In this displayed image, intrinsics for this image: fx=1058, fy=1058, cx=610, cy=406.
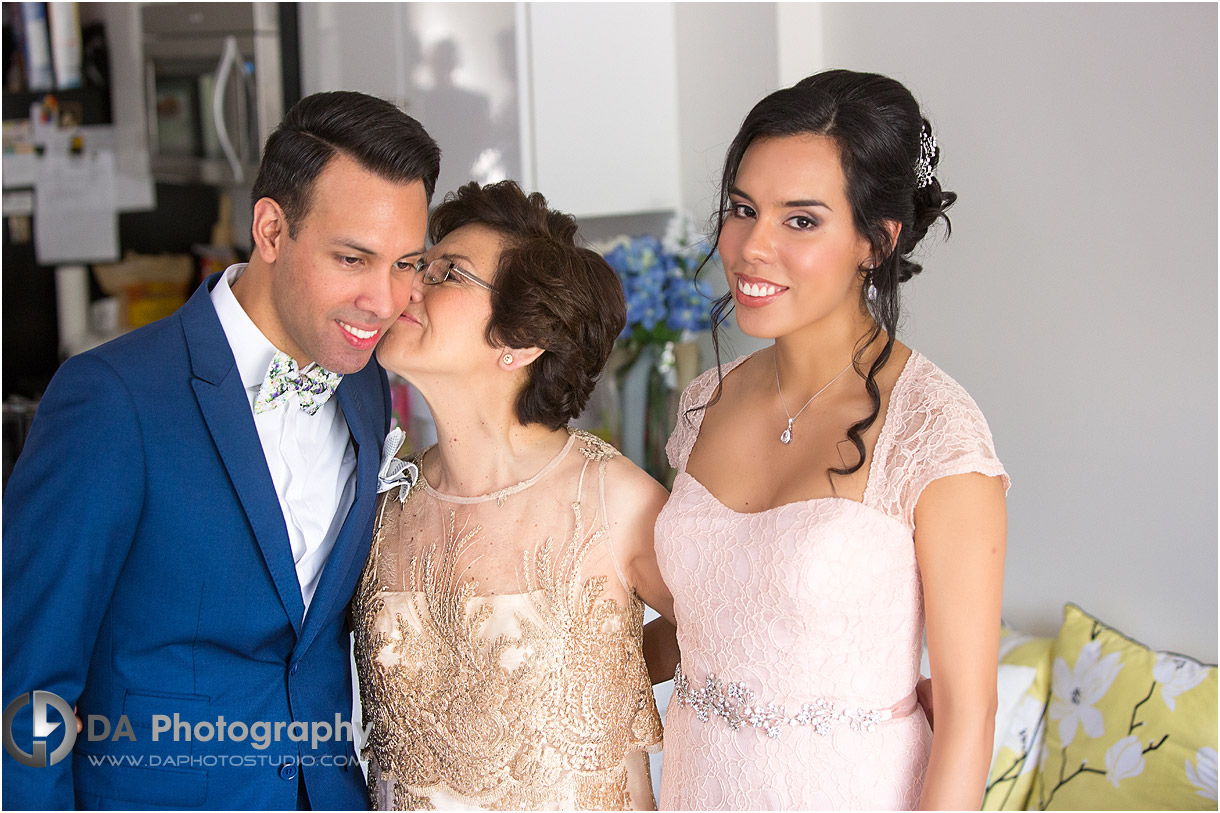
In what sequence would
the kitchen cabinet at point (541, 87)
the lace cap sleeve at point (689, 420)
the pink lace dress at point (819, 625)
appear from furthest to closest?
1. the kitchen cabinet at point (541, 87)
2. the lace cap sleeve at point (689, 420)
3. the pink lace dress at point (819, 625)

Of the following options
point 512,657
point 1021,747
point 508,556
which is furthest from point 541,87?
point 1021,747

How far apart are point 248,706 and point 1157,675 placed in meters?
1.83

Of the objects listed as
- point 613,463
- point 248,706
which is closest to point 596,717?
point 613,463

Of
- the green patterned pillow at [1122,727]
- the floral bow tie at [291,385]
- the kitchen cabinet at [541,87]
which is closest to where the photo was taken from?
the floral bow tie at [291,385]

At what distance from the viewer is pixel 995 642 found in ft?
4.85

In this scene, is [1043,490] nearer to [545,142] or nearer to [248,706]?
[545,142]

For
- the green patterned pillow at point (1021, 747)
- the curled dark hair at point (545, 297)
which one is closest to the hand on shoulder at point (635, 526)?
the curled dark hair at point (545, 297)

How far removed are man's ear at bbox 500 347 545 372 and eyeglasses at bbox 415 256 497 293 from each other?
0.11 metres

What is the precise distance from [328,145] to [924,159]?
3.05 ft

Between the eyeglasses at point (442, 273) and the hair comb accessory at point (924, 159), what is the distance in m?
0.71

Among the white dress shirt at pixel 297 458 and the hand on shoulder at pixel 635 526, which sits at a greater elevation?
the white dress shirt at pixel 297 458

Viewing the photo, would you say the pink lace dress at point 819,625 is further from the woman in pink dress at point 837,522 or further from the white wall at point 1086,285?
the white wall at point 1086,285

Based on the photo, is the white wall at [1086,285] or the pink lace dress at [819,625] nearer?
the pink lace dress at [819,625]

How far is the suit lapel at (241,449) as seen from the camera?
151 cm
